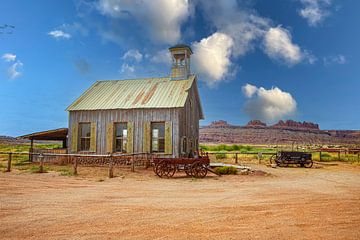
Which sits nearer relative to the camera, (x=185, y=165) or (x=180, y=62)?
(x=185, y=165)

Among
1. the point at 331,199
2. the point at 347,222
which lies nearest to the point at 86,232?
the point at 347,222

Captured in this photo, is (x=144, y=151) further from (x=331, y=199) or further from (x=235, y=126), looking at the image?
(x=235, y=126)

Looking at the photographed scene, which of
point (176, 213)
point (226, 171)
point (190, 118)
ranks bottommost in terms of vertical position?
point (176, 213)

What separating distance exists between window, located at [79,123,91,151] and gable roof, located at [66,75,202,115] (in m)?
1.20

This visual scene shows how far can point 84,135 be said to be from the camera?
2119cm

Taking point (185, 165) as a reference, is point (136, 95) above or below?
A: above

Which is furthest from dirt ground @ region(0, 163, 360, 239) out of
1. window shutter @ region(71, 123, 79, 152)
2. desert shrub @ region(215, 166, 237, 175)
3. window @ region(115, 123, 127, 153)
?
window shutter @ region(71, 123, 79, 152)

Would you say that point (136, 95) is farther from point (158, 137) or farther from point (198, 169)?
point (198, 169)

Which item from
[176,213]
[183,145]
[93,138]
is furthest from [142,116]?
[176,213]

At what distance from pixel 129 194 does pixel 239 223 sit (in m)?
4.22

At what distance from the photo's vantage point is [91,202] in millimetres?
7938

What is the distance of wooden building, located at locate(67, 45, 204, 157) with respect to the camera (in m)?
19.2

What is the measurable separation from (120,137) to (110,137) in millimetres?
630

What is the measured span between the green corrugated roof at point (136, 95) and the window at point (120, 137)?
1.24 metres
